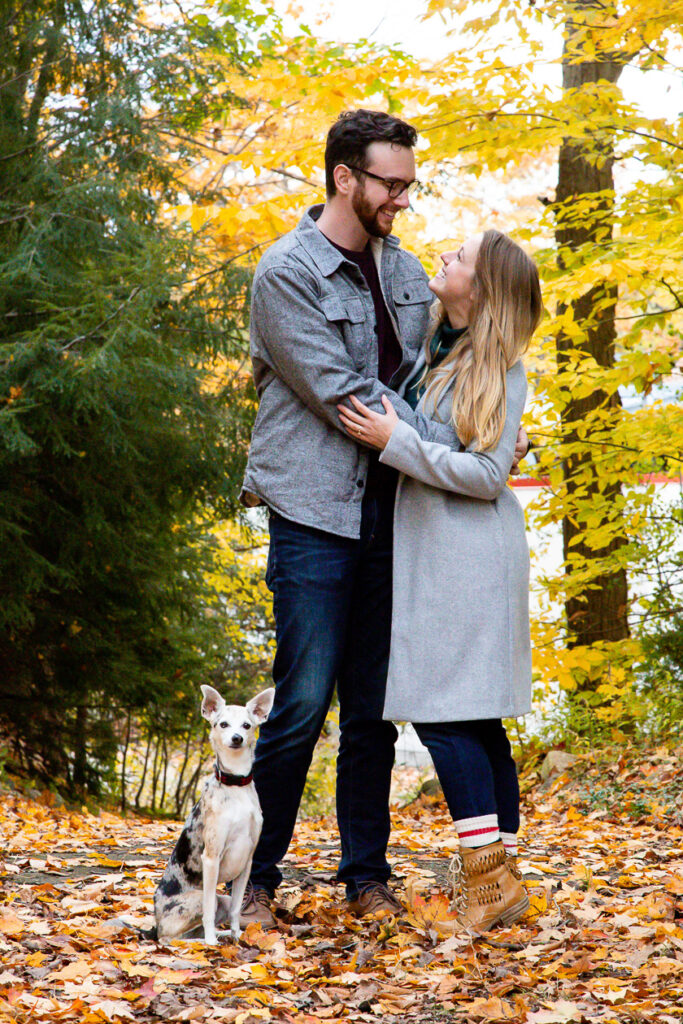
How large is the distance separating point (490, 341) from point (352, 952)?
6.06ft

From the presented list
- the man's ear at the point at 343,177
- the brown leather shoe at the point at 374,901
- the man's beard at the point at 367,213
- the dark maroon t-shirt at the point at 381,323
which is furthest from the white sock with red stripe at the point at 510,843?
the man's ear at the point at 343,177

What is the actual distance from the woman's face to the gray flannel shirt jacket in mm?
232

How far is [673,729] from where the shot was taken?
→ 602cm

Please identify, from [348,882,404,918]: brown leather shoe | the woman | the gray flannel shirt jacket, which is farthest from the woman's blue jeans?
the gray flannel shirt jacket

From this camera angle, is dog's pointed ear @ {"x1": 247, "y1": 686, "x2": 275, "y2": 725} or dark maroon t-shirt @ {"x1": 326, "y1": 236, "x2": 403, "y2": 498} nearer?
dog's pointed ear @ {"x1": 247, "y1": 686, "x2": 275, "y2": 725}

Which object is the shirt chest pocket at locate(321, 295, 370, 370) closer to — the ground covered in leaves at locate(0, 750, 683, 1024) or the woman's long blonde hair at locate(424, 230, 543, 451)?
the woman's long blonde hair at locate(424, 230, 543, 451)

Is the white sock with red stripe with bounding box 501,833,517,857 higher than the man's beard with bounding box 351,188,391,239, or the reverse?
the man's beard with bounding box 351,188,391,239

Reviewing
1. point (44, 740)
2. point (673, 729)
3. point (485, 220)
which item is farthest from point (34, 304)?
point (485, 220)

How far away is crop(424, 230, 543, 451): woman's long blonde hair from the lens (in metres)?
2.99

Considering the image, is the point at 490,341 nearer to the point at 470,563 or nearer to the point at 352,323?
the point at 352,323

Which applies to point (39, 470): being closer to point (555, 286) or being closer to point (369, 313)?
point (555, 286)

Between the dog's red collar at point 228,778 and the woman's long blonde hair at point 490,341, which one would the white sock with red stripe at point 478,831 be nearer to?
the dog's red collar at point 228,778

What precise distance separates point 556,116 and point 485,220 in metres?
11.2

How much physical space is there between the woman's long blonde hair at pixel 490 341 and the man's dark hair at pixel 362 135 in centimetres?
40
